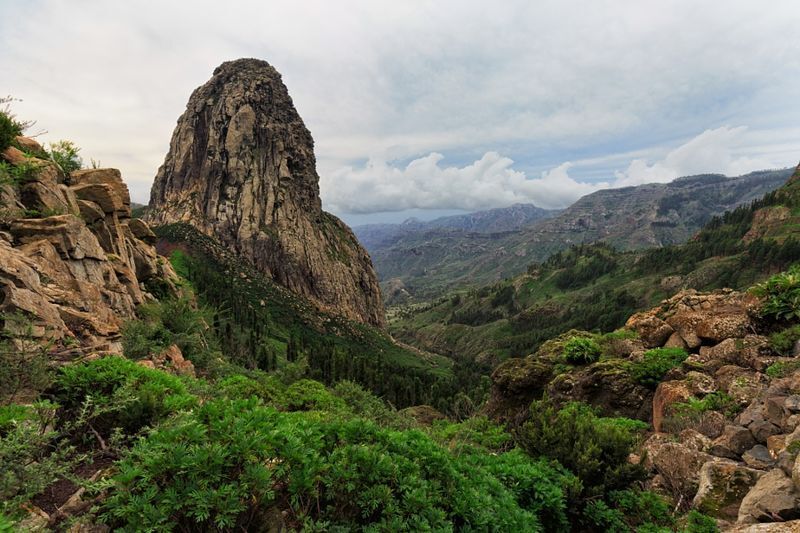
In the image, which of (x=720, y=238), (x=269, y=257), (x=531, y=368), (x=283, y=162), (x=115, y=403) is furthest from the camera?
(x=720, y=238)

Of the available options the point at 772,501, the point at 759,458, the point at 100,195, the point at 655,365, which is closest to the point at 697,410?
the point at 759,458

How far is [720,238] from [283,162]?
220411 millimetres

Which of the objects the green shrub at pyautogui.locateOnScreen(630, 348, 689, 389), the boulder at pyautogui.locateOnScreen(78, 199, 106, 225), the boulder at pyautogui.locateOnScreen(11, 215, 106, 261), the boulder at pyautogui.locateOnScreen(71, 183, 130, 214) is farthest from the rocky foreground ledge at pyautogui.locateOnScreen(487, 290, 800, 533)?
the boulder at pyautogui.locateOnScreen(71, 183, 130, 214)

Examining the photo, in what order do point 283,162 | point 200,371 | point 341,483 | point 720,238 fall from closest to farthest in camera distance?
point 341,483
point 200,371
point 283,162
point 720,238

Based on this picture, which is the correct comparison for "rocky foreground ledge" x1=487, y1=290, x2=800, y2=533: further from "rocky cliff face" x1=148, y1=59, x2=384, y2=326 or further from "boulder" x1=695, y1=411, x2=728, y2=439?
"rocky cliff face" x1=148, y1=59, x2=384, y2=326

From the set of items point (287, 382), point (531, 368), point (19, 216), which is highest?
point (19, 216)

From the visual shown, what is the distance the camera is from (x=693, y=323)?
710 inches

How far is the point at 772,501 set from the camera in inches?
297

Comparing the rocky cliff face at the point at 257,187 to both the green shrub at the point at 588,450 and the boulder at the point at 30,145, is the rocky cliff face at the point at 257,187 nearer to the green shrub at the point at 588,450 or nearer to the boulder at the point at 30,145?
the boulder at the point at 30,145

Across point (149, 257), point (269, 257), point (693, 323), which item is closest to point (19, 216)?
point (149, 257)

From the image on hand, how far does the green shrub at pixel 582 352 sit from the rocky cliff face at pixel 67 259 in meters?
21.8

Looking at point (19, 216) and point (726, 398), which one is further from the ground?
point (19, 216)

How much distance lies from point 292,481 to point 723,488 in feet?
34.8

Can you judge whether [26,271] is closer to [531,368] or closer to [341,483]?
[341,483]
